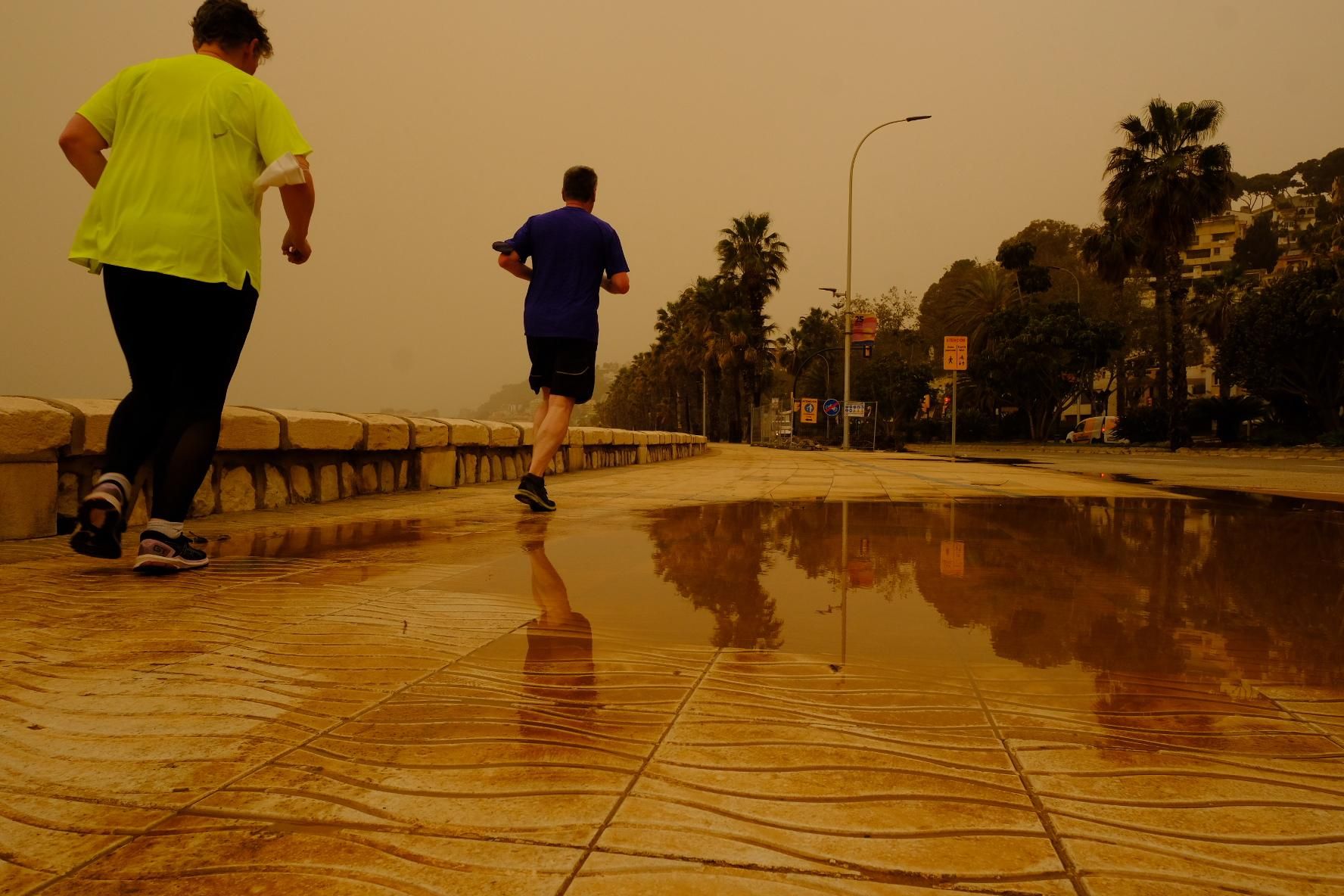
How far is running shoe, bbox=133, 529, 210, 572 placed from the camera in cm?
261

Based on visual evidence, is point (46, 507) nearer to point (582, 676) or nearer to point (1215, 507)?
point (582, 676)

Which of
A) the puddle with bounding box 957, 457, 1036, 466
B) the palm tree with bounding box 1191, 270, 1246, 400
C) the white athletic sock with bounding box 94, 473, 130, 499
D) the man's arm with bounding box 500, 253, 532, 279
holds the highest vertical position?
the palm tree with bounding box 1191, 270, 1246, 400

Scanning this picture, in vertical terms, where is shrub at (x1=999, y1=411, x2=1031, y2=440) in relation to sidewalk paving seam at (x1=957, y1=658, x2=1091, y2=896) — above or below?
above

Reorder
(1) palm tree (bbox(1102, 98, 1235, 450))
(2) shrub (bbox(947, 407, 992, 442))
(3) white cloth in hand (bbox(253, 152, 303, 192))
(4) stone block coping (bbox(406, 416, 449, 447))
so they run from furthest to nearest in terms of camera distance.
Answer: (2) shrub (bbox(947, 407, 992, 442)) < (1) palm tree (bbox(1102, 98, 1235, 450)) < (4) stone block coping (bbox(406, 416, 449, 447)) < (3) white cloth in hand (bbox(253, 152, 303, 192))

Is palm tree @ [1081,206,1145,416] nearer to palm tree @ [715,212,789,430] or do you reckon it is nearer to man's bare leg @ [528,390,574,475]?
palm tree @ [715,212,789,430]

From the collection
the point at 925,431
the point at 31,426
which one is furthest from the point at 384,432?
the point at 925,431

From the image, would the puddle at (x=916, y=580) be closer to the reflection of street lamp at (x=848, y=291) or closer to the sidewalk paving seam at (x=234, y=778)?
the sidewalk paving seam at (x=234, y=778)

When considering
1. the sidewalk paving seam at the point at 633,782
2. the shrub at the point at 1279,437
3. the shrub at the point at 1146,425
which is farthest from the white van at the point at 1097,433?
the sidewalk paving seam at the point at 633,782

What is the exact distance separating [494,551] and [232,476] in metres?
2.31

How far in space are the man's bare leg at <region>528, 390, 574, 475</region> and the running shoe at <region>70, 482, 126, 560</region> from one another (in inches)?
90.2

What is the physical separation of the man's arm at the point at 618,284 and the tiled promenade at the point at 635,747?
2.66 meters

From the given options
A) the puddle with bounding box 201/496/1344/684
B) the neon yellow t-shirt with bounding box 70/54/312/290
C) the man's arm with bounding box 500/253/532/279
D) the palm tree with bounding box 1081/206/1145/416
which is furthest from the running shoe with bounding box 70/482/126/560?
the palm tree with bounding box 1081/206/1145/416

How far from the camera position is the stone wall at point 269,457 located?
3.31m

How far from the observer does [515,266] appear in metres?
4.73
